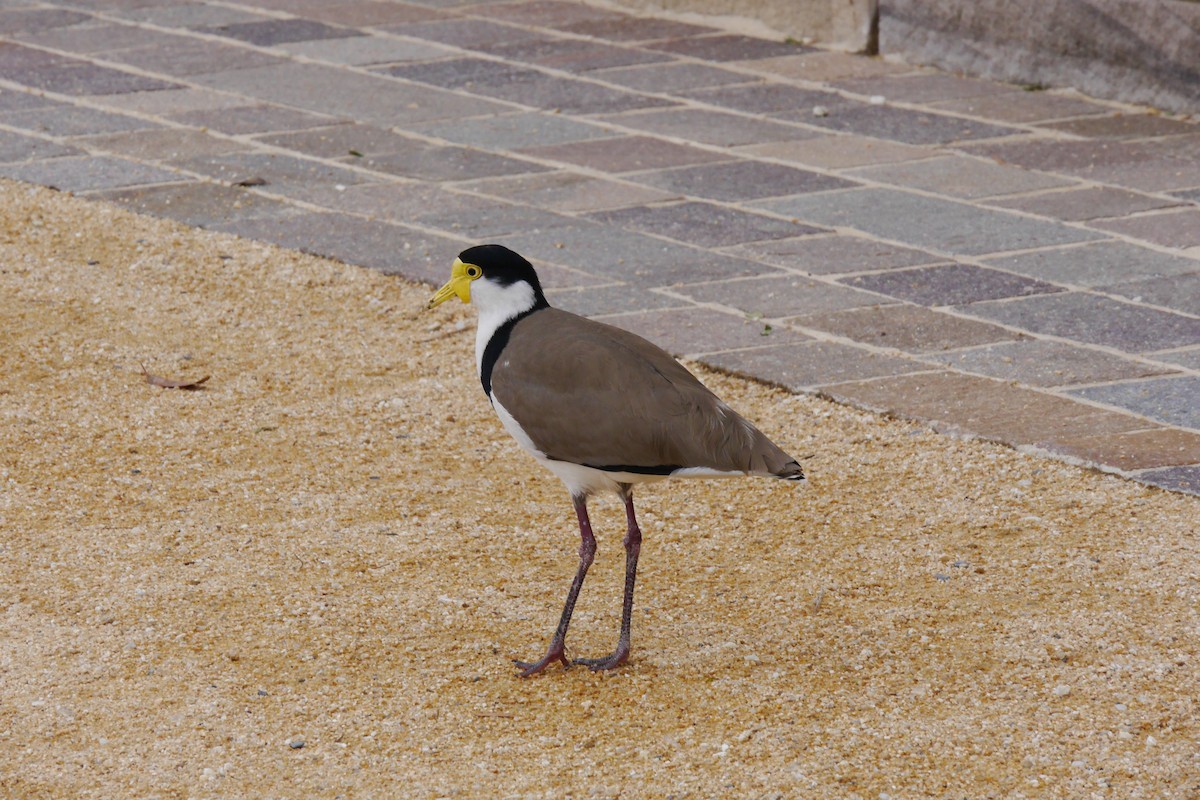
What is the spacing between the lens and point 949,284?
573 centimetres

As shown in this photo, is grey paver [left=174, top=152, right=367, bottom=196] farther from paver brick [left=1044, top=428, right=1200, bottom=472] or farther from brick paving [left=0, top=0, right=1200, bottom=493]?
paver brick [left=1044, top=428, right=1200, bottom=472]

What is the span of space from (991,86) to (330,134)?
3.09 m

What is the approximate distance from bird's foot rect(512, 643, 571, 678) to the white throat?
626 mm

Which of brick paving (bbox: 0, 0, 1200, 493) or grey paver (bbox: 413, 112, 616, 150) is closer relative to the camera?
brick paving (bbox: 0, 0, 1200, 493)

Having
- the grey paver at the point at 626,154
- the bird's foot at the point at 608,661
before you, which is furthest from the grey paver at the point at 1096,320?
the bird's foot at the point at 608,661

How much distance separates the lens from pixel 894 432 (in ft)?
15.5

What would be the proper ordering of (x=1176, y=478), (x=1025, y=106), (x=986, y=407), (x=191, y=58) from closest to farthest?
1. (x=1176, y=478)
2. (x=986, y=407)
3. (x=1025, y=106)
4. (x=191, y=58)

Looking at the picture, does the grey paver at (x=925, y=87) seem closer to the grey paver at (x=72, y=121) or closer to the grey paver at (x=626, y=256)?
the grey paver at (x=626, y=256)

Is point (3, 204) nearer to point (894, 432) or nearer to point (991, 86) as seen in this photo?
point (894, 432)

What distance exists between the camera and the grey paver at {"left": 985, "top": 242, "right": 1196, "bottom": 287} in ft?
18.9

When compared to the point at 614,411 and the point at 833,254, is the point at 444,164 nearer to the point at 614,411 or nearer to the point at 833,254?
the point at 833,254

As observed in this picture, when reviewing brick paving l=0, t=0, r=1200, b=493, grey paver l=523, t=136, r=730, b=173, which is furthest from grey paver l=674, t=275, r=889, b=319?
grey paver l=523, t=136, r=730, b=173

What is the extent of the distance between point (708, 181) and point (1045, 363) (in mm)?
1998

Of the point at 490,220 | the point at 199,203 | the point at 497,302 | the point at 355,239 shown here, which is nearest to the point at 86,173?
the point at 199,203
